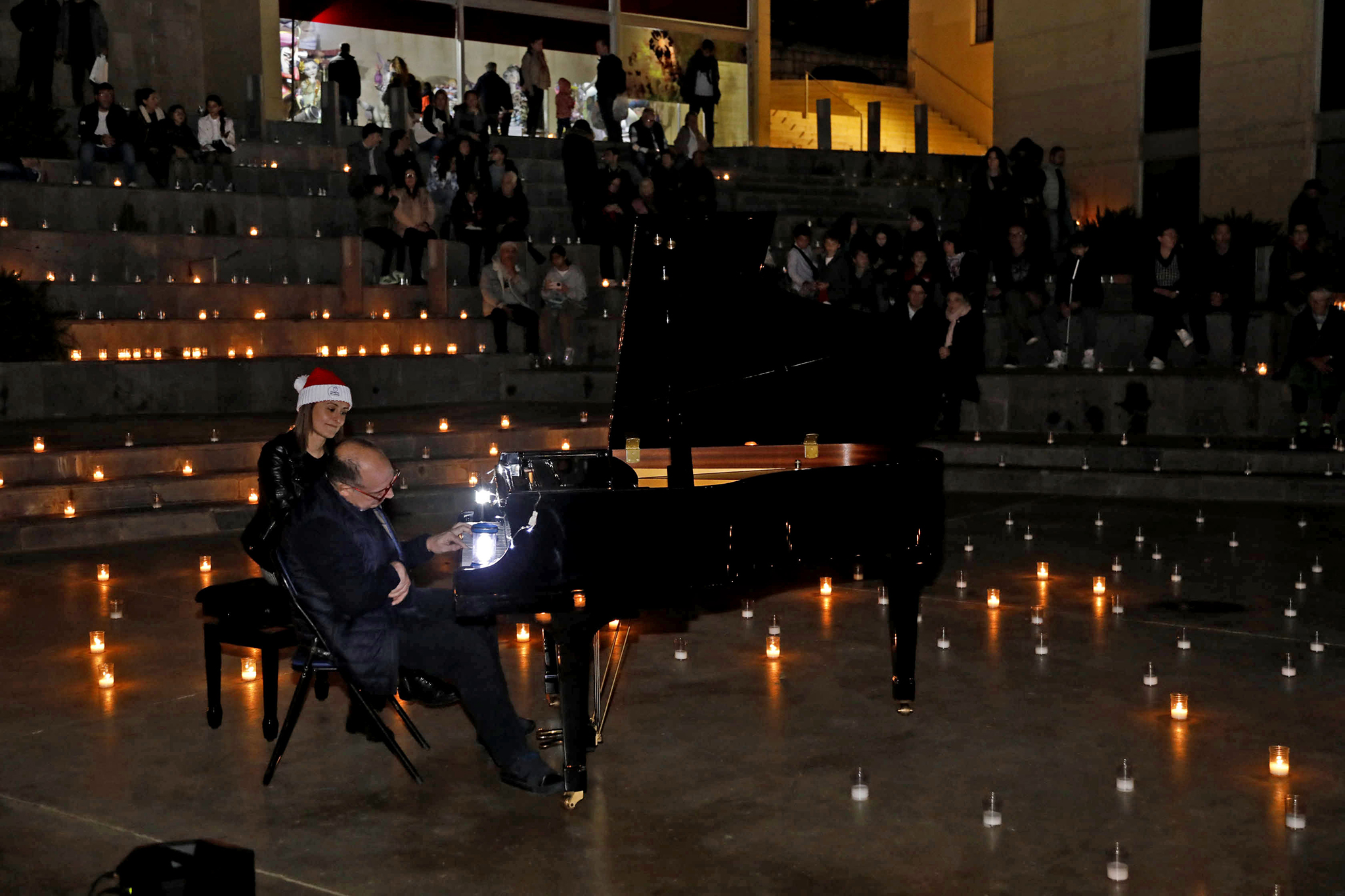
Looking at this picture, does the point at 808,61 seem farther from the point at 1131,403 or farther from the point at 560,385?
the point at 1131,403

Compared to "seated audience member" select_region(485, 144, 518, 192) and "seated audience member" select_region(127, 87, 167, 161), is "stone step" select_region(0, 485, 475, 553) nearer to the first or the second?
"seated audience member" select_region(485, 144, 518, 192)

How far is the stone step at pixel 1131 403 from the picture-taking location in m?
11.2

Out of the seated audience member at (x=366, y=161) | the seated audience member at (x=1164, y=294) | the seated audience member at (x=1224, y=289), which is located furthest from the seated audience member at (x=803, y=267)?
the seated audience member at (x=366, y=161)

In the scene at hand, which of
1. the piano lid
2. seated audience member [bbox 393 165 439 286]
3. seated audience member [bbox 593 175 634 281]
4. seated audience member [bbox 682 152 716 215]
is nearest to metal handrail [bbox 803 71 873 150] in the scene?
seated audience member [bbox 682 152 716 215]

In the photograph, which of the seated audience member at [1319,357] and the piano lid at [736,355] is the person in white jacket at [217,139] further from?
the seated audience member at [1319,357]

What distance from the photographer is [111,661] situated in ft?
19.6

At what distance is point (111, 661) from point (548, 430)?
5207 mm

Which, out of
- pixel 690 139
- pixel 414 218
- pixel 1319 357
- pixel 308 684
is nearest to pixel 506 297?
pixel 414 218

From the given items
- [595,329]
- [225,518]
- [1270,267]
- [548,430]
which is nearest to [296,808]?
[225,518]

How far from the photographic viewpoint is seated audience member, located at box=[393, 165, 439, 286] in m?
13.6

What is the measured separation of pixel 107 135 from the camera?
13891mm

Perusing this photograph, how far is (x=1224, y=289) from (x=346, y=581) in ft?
31.4

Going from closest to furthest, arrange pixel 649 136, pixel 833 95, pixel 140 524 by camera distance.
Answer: pixel 140 524 → pixel 649 136 → pixel 833 95

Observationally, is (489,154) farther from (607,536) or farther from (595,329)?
(607,536)
